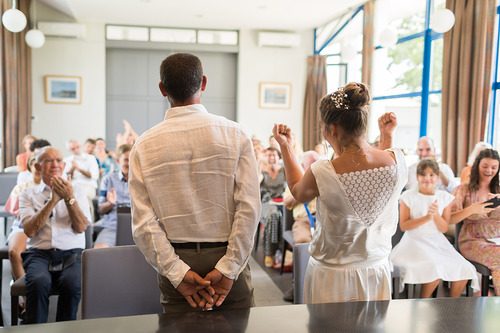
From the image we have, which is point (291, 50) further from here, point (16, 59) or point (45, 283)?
point (45, 283)

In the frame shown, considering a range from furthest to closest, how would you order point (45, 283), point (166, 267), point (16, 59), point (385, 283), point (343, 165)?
point (16, 59) → point (45, 283) → point (385, 283) → point (343, 165) → point (166, 267)

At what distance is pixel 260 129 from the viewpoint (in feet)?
35.1

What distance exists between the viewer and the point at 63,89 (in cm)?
994

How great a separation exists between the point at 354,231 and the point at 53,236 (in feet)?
6.75

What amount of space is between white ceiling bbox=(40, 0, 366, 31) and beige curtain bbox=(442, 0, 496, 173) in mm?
2606

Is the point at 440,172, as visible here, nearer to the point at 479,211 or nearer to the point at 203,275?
the point at 479,211

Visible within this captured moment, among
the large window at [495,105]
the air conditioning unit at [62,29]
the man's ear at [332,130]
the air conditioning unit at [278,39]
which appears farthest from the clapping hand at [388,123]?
the air conditioning unit at [62,29]

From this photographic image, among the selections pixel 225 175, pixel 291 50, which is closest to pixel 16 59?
pixel 291 50

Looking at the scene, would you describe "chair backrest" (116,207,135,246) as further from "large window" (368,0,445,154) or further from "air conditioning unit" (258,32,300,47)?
"air conditioning unit" (258,32,300,47)

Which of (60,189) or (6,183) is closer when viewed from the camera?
(60,189)

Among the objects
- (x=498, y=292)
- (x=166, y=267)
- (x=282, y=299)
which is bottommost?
(x=282, y=299)

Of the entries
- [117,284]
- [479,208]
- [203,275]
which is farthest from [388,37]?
[203,275]

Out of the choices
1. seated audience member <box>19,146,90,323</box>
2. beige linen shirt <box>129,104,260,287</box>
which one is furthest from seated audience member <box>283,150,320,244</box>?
beige linen shirt <box>129,104,260,287</box>

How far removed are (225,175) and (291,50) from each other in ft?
31.6
